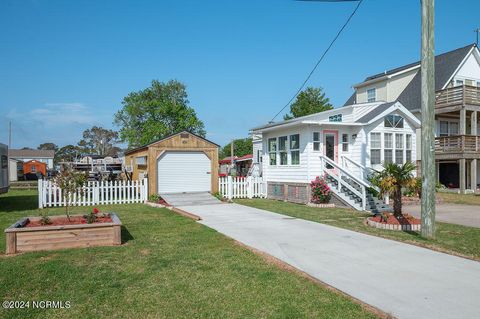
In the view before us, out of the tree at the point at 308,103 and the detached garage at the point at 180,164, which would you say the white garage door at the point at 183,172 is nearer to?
the detached garage at the point at 180,164

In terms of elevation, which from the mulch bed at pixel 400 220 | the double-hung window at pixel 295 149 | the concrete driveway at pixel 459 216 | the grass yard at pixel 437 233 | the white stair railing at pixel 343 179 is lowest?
the concrete driveway at pixel 459 216

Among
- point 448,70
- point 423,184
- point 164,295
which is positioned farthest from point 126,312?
point 448,70

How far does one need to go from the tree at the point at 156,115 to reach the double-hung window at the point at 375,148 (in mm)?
33782

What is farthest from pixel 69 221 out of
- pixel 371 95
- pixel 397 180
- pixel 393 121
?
pixel 371 95

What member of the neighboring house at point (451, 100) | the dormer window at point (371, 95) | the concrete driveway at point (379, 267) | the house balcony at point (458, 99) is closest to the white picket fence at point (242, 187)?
the concrete driveway at point (379, 267)

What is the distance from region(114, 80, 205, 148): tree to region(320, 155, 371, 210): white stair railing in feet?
112

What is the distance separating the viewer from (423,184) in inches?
322

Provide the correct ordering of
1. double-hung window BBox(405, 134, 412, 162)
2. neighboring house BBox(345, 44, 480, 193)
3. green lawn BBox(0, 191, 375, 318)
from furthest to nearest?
neighboring house BBox(345, 44, 480, 193) < double-hung window BBox(405, 134, 412, 162) < green lawn BBox(0, 191, 375, 318)

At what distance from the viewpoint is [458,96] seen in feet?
75.2

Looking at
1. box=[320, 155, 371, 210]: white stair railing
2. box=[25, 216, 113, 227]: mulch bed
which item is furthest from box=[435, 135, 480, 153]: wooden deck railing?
box=[25, 216, 113, 227]: mulch bed

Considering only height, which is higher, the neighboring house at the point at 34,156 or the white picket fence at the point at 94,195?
the neighboring house at the point at 34,156

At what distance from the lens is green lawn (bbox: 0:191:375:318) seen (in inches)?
159

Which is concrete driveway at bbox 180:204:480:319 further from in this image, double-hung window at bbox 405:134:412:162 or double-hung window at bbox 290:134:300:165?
double-hung window at bbox 405:134:412:162

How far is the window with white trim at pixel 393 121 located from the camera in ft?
58.1
